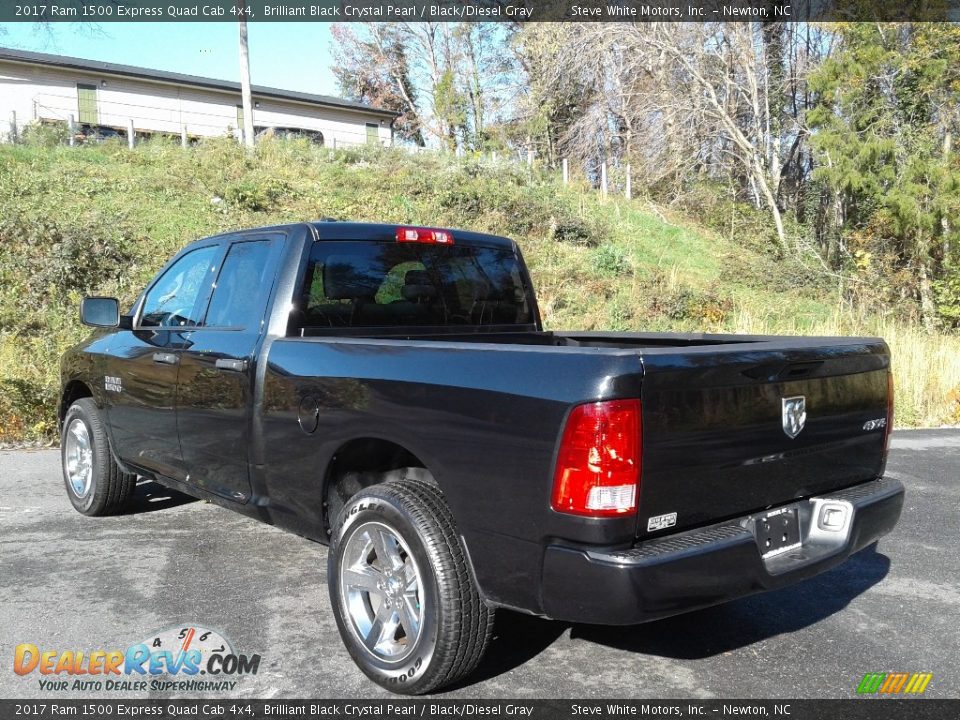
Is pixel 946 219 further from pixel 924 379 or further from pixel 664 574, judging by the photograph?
pixel 664 574

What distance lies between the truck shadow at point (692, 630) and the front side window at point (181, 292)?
2413 mm

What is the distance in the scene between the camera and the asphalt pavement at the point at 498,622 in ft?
10.8

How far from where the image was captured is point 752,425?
2.94 m

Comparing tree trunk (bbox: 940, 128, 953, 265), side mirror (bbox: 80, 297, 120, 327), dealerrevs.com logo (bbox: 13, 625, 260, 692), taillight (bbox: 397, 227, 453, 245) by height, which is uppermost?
tree trunk (bbox: 940, 128, 953, 265)

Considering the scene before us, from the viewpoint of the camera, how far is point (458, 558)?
9.67 feet

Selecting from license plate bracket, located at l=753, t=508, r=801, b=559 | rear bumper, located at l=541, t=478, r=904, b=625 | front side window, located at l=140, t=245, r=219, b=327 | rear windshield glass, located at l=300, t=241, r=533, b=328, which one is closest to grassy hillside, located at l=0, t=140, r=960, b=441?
front side window, located at l=140, t=245, r=219, b=327

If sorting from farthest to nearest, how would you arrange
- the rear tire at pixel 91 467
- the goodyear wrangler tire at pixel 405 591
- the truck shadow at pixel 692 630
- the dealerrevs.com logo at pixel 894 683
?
the rear tire at pixel 91 467
the truck shadow at pixel 692 630
the dealerrevs.com logo at pixel 894 683
the goodyear wrangler tire at pixel 405 591

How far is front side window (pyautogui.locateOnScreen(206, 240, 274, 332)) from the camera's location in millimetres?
4141

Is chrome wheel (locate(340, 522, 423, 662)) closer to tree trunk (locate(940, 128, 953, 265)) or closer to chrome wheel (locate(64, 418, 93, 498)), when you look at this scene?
chrome wheel (locate(64, 418, 93, 498))

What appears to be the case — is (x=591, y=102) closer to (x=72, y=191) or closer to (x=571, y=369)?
(x=72, y=191)

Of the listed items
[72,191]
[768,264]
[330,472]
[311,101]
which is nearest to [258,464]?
[330,472]

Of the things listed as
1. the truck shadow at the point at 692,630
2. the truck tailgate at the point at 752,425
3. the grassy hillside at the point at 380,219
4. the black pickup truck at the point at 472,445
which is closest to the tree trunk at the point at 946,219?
the grassy hillside at the point at 380,219

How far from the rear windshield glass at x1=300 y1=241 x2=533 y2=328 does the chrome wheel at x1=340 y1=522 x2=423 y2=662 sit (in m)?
1.21

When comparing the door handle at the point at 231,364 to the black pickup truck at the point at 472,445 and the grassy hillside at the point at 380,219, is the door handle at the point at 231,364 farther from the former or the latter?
the grassy hillside at the point at 380,219
